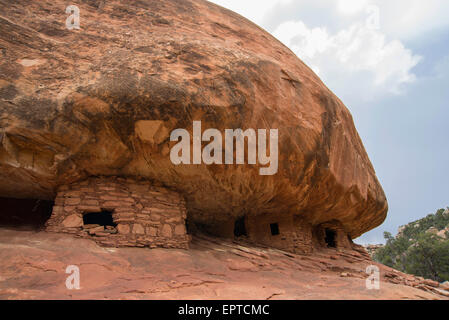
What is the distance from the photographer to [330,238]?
28.4ft

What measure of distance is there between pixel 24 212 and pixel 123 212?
2.19m

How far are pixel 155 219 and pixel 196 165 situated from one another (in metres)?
1.04

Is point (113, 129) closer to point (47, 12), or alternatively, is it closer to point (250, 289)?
point (47, 12)

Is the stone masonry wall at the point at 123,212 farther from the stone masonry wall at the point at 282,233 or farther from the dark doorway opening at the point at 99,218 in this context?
the stone masonry wall at the point at 282,233

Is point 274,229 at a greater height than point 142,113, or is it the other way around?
point 142,113

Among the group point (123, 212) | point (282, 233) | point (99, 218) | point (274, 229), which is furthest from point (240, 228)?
point (123, 212)

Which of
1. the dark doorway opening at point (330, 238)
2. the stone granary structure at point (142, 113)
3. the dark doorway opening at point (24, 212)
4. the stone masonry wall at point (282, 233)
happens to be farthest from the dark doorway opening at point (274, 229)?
the dark doorway opening at point (24, 212)

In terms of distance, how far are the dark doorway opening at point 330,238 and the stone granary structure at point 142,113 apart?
3.00 meters

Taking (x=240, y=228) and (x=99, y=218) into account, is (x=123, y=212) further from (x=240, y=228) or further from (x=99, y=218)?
(x=240, y=228)

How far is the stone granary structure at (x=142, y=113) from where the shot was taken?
12.8ft

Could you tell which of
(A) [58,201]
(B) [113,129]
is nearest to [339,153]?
(B) [113,129]

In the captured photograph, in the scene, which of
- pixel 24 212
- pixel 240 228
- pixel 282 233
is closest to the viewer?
pixel 24 212

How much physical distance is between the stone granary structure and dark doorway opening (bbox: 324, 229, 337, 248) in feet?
9.83

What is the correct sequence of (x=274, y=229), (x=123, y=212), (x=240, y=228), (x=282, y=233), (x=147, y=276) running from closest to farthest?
(x=147, y=276) < (x=123, y=212) < (x=282, y=233) < (x=274, y=229) < (x=240, y=228)
